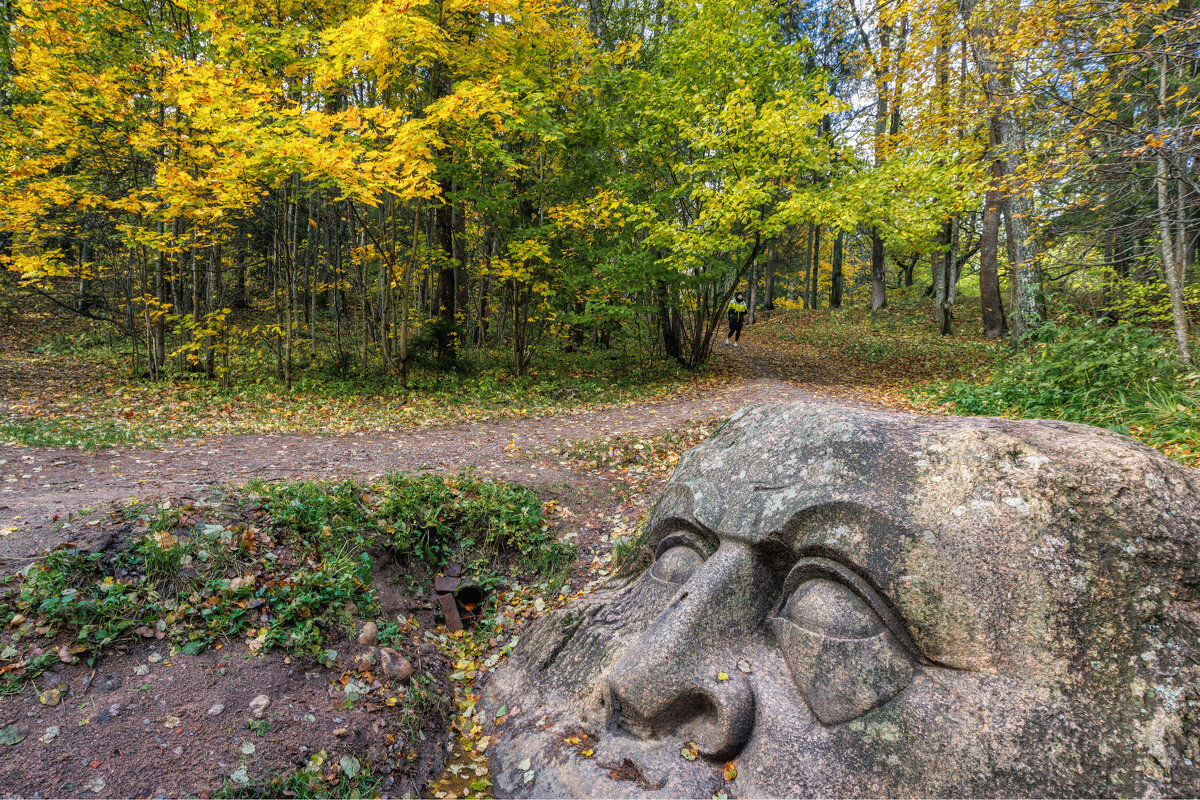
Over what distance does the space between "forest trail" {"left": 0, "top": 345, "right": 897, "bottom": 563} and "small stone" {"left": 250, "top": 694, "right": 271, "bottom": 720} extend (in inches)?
76.5

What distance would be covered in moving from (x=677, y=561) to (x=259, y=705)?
248 cm

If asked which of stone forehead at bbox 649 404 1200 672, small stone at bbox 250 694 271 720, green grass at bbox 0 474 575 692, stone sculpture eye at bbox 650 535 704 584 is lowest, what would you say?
small stone at bbox 250 694 271 720

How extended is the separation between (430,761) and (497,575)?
6.19 feet

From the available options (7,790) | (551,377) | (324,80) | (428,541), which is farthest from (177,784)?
(551,377)

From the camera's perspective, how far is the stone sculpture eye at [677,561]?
10.1 feet

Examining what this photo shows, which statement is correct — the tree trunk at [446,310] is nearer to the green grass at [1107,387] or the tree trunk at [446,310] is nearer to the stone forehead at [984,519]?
the green grass at [1107,387]

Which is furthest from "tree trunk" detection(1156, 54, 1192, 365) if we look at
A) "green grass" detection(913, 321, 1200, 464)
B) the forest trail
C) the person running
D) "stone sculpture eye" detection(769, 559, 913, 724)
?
the person running

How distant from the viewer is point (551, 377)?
43.7ft

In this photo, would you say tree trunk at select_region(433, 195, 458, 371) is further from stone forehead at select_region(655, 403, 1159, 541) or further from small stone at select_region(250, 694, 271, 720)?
stone forehead at select_region(655, 403, 1159, 541)

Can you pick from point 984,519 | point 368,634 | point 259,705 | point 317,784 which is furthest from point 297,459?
point 984,519

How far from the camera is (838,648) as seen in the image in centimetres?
229

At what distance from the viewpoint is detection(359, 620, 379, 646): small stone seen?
3.58 metres

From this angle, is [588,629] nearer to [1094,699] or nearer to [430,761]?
[430,761]

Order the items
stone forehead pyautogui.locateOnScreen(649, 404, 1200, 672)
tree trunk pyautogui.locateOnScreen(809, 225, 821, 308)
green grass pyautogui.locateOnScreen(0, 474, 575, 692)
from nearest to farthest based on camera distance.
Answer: stone forehead pyautogui.locateOnScreen(649, 404, 1200, 672) → green grass pyautogui.locateOnScreen(0, 474, 575, 692) → tree trunk pyautogui.locateOnScreen(809, 225, 821, 308)
